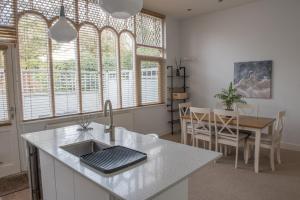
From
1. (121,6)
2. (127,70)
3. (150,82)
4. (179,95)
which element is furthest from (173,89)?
(121,6)

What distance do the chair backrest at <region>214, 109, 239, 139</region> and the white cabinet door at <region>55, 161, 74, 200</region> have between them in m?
2.70

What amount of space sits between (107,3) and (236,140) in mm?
3017

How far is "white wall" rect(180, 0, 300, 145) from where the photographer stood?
428 cm

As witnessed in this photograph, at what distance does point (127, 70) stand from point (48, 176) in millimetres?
3174

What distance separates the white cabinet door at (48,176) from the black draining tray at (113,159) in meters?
0.51

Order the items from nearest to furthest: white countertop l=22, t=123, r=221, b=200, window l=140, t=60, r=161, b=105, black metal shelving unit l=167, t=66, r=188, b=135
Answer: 1. white countertop l=22, t=123, r=221, b=200
2. window l=140, t=60, r=161, b=105
3. black metal shelving unit l=167, t=66, r=188, b=135

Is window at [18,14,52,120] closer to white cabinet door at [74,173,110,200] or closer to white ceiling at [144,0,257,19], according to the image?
white ceiling at [144,0,257,19]

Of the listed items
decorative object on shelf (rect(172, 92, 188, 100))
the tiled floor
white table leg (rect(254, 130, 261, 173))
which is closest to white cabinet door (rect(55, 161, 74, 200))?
the tiled floor

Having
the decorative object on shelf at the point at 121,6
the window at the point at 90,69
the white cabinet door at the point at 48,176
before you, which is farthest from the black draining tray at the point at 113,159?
the window at the point at 90,69

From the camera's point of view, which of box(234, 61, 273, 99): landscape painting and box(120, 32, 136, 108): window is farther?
box(120, 32, 136, 108): window

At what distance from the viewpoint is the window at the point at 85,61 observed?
3.41 m

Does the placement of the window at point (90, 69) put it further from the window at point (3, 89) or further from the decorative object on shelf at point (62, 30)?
the decorative object on shelf at point (62, 30)

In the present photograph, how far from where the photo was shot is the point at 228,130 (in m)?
3.68

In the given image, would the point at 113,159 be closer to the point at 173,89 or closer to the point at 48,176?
the point at 48,176
